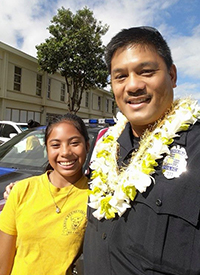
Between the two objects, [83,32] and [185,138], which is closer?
[185,138]

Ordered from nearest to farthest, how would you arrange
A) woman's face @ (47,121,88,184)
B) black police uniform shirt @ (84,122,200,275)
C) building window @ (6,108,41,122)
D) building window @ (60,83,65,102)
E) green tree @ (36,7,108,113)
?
black police uniform shirt @ (84,122,200,275) → woman's face @ (47,121,88,184) → green tree @ (36,7,108,113) → building window @ (6,108,41,122) → building window @ (60,83,65,102)

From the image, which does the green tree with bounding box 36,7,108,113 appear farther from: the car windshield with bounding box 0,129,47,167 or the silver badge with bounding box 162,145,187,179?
the silver badge with bounding box 162,145,187,179

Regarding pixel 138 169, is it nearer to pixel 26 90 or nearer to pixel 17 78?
pixel 17 78

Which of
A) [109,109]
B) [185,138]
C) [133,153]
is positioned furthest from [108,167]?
[109,109]

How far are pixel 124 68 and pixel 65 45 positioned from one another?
15260 mm

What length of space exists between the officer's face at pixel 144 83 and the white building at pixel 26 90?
1658 centimetres

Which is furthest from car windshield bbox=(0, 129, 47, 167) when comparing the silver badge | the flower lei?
the silver badge

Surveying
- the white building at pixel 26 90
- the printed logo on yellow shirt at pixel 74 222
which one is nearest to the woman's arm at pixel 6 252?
the printed logo on yellow shirt at pixel 74 222

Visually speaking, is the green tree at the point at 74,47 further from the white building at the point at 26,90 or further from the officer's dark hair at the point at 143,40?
the officer's dark hair at the point at 143,40

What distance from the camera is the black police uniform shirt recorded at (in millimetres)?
934

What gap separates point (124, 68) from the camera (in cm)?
124

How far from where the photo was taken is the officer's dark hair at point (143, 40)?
1242 mm

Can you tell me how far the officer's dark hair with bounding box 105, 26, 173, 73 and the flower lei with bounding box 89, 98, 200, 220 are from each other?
290mm

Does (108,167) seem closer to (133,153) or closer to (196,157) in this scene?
(133,153)
